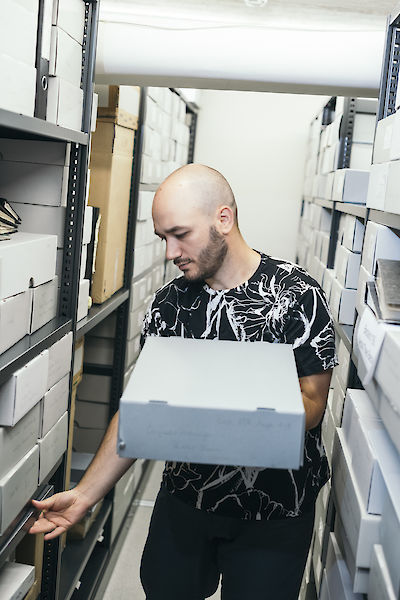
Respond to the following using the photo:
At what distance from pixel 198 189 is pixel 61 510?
779 mm

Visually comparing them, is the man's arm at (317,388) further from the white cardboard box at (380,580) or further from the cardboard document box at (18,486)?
the cardboard document box at (18,486)

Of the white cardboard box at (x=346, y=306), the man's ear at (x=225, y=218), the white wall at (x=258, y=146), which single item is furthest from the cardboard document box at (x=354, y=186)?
the white wall at (x=258, y=146)

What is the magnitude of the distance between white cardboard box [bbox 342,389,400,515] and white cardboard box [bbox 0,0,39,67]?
924 mm

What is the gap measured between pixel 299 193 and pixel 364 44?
8.53 feet

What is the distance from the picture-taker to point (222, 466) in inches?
57.9

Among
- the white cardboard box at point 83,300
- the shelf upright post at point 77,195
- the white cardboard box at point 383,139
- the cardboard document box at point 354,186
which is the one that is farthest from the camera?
the cardboard document box at point 354,186

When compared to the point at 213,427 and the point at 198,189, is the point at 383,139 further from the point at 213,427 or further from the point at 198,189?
the point at 213,427

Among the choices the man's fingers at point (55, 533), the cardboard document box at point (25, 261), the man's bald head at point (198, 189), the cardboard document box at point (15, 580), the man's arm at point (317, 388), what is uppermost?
the man's bald head at point (198, 189)

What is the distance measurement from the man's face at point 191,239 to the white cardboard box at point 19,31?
416 millimetres

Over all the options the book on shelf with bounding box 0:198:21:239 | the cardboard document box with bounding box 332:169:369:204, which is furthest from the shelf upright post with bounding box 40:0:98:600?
the cardboard document box with bounding box 332:169:369:204

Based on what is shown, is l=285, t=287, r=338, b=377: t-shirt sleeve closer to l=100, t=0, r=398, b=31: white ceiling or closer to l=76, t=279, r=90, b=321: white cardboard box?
l=76, t=279, r=90, b=321: white cardboard box

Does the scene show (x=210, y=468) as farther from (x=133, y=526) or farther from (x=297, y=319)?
(x=133, y=526)

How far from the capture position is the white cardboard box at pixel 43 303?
1.47m

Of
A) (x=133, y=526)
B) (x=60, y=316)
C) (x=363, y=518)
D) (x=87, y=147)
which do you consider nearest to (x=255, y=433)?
(x=363, y=518)
